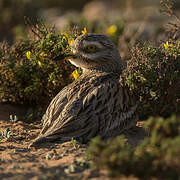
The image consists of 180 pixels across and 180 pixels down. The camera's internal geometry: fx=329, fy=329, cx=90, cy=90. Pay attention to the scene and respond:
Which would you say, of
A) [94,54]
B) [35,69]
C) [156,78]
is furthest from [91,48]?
[35,69]

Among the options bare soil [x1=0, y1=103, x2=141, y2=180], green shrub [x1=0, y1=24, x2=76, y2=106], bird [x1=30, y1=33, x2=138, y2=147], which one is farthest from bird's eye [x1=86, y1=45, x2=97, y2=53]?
bare soil [x1=0, y1=103, x2=141, y2=180]

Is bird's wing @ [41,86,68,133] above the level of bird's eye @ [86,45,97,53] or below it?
below

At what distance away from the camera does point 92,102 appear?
4.44m

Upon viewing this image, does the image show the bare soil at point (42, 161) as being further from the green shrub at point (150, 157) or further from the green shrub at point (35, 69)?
the green shrub at point (35, 69)

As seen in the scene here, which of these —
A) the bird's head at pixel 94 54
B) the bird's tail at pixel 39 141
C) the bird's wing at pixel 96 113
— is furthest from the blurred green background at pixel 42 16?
the bird's tail at pixel 39 141

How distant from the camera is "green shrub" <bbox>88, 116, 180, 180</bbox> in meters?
2.94

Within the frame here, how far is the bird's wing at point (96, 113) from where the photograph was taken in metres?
4.26

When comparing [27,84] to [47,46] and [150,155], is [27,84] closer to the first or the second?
[47,46]

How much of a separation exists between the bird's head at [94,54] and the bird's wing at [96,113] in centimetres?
43

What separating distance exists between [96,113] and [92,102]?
16cm

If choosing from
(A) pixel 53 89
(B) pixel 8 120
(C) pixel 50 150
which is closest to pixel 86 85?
(C) pixel 50 150

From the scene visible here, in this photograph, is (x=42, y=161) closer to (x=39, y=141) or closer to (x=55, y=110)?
(x=39, y=141)

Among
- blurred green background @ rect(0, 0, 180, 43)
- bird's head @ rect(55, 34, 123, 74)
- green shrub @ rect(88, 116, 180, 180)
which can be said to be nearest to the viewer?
green shrub @ rect(88, 116, 180, 180)

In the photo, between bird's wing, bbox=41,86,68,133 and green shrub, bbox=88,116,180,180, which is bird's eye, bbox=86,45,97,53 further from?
green shrub, bbox=88,116,180,180
